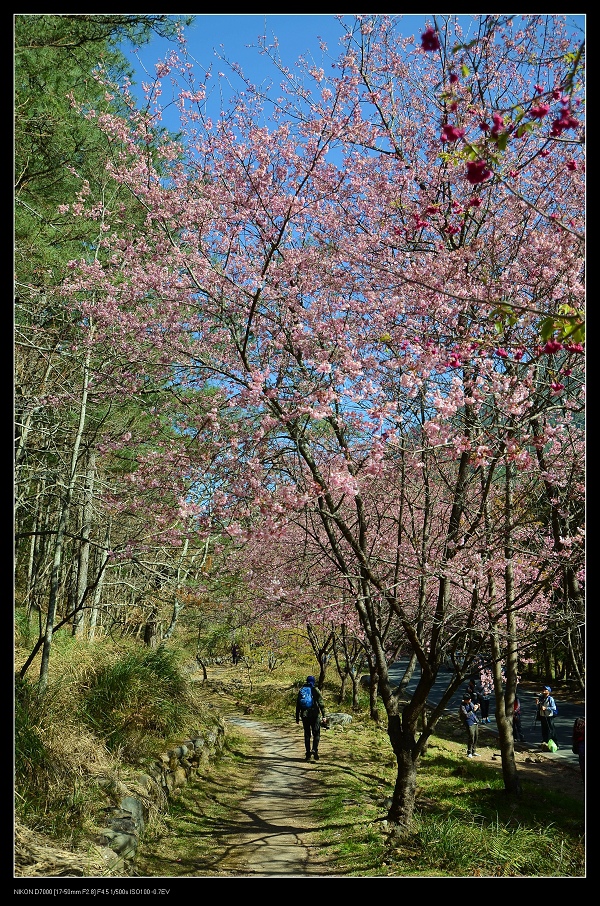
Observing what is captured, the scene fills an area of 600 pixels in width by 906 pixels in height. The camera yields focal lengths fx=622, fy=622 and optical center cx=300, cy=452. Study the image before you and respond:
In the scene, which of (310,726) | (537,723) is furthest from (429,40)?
(537,723)

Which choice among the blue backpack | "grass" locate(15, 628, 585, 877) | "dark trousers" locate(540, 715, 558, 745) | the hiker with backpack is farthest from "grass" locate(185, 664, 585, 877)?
"dark trousers" locate(540, 715, 558, 745)

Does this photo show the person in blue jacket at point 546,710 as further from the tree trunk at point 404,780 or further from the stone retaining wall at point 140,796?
the tree trunk at point 404,780

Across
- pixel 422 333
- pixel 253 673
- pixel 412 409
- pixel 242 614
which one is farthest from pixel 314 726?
pixel 253 673

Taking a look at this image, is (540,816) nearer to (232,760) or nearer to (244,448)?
(232,760)

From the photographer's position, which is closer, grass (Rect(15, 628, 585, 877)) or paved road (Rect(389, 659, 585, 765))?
grass (Rect(15, 628, 585, 877))

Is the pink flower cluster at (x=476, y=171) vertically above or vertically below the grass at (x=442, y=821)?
above

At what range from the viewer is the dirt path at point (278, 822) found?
5.32 metres

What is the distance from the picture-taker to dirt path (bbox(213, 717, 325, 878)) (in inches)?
210

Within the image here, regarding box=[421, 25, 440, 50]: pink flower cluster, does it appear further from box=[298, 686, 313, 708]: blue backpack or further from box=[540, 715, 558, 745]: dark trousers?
box=[540, 715, 558, 745]: dark trousers

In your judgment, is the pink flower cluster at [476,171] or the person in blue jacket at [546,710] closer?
the pink flower cluster at [476,171]

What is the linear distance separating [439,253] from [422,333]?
922 millimetres

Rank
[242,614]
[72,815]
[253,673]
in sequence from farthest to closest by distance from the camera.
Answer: [253,673] → [242,614] → [72,815]

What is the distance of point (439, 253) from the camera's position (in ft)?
17.7

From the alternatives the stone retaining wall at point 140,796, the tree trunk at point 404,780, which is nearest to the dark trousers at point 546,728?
the stone retaining wall at point 140,796
